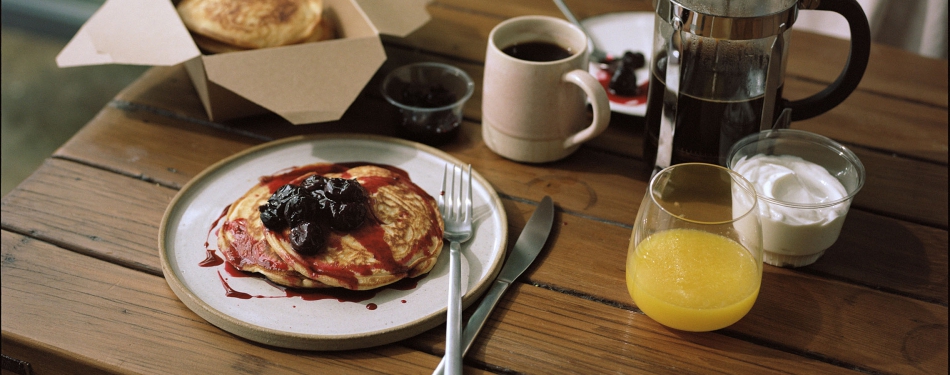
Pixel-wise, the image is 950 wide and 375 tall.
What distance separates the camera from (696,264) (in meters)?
1.03

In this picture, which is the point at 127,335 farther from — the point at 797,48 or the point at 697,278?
the point at 797,48

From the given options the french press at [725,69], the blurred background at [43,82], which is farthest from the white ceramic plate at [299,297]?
the blurred background at [43,82]

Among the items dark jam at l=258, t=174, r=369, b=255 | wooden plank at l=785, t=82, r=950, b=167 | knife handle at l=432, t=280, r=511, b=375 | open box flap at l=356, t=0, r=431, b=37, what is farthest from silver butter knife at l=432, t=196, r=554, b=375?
wooden plank at l=785, t=82, r=950, b=167

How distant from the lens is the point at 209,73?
133 cm

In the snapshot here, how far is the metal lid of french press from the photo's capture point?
1.10 metres

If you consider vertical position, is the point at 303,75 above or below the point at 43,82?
above

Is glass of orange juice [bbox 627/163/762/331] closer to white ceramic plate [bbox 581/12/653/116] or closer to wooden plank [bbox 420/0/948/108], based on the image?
white ceramic plate [bbox 581/12/653/116]

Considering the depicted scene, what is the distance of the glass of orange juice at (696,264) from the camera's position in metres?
1.00

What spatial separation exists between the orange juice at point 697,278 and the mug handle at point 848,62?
38 centimetres

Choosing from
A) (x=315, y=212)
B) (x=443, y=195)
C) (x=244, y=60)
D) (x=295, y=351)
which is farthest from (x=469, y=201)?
(x=244, y=60)

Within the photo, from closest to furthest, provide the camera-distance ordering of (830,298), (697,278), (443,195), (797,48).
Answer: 1. (697,278)
2. (830,298)
3. (443,195)
4. (797,48)

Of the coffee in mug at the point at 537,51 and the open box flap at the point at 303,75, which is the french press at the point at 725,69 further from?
the open box flap at the point at 303,75

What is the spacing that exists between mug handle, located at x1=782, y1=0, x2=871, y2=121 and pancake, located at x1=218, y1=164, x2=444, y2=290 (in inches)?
25.9

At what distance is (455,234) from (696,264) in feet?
1.24
